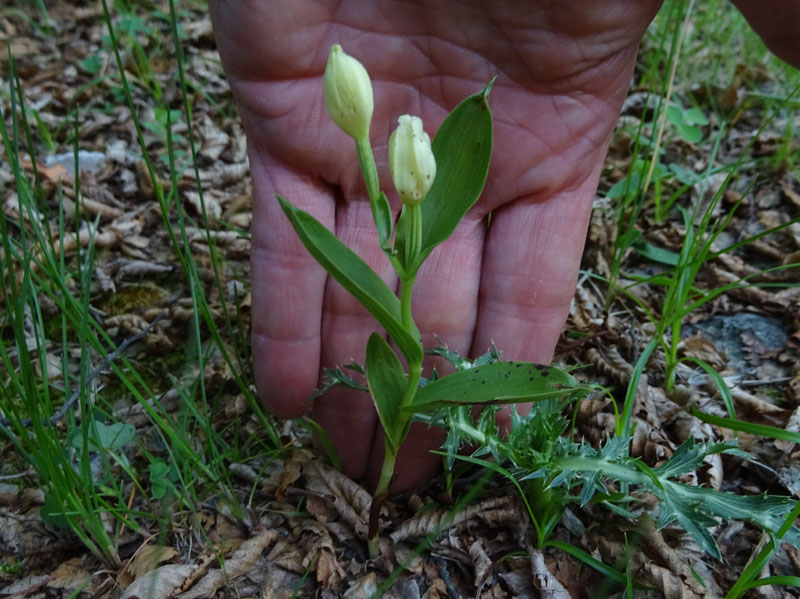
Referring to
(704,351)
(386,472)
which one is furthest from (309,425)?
(704,351)

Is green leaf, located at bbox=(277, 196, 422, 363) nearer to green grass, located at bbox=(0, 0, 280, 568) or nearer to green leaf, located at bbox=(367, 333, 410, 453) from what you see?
green leaf, located at bbox=(367, 333, 410, 453)

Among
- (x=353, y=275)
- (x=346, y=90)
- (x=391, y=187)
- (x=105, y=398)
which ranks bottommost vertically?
(x=105, y=398)

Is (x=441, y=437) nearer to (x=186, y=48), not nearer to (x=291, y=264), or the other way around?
(x=291, y=264)

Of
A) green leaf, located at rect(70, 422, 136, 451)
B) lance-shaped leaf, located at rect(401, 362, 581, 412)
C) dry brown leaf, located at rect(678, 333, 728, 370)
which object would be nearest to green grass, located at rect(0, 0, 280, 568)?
green leaf, located at rect(70, 422, 136, 451)

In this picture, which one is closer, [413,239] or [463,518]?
[413,239]

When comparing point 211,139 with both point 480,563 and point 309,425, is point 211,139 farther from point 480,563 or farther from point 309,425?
point 480,563

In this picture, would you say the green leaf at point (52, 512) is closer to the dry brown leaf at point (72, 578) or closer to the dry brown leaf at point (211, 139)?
the dry brown leaf at point (72, 578)

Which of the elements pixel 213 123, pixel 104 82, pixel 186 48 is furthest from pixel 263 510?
pixel 186 48
